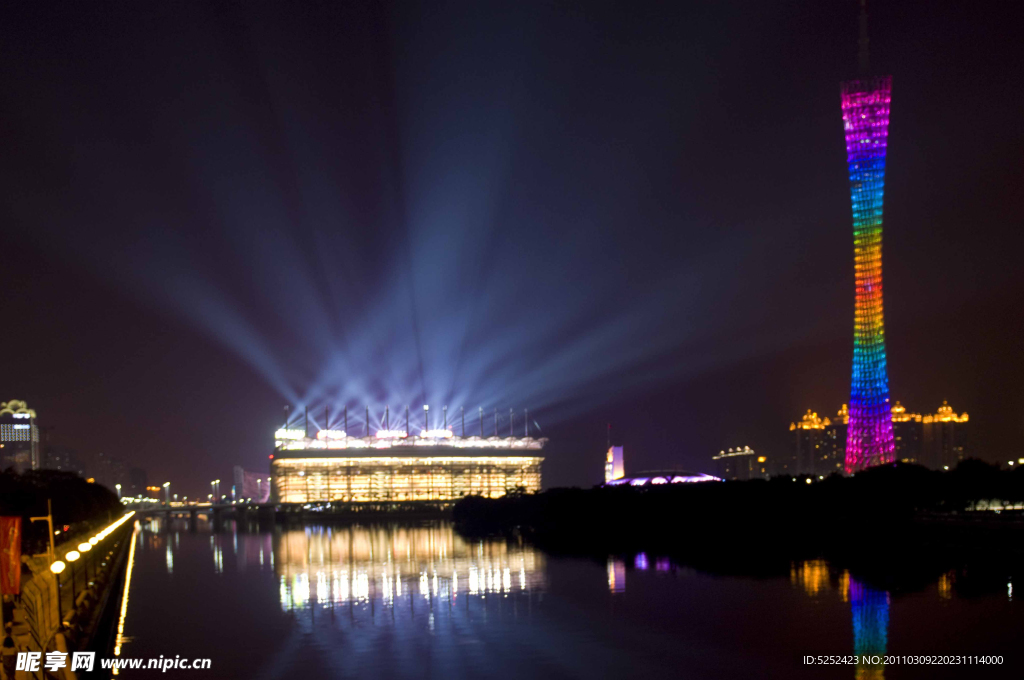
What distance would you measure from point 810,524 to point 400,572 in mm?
37153

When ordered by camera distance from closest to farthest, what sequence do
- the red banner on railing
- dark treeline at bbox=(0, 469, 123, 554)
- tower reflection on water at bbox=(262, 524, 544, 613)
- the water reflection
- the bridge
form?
the red banner on railing, the water reflection, tower reflection on water at bbox=(262, 524, 544, 613), dark treeline at bbox=(0, 469, 123, 554), the bridge

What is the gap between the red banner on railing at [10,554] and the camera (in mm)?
16000

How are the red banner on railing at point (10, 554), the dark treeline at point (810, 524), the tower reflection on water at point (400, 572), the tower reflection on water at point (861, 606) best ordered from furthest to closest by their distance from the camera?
1. the dark treeline at point (810, 524)
2. the tower reflection on water at point (400, 572)
3. the tower reflection on water at point (861, 606)
4. the red banner on railing at point (10, 554)

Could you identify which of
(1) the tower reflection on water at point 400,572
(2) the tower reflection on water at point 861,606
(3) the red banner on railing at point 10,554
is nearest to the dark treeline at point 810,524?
(2) the tower reflection on water at point 861,606

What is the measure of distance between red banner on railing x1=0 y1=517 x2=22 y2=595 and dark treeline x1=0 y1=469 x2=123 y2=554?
186ft

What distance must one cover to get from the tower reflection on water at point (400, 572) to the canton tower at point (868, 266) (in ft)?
101

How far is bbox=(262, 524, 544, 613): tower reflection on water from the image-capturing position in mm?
44125

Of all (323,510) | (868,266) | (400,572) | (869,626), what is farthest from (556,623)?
(323,510)

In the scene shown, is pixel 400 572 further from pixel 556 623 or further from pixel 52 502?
pixel 52 502

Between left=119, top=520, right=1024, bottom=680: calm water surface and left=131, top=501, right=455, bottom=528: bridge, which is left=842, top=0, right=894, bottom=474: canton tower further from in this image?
left=131, top=501, right=455, bottom=528: bridge

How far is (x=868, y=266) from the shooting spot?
83562mm

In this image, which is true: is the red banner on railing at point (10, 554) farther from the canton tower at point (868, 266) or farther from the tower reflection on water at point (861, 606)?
the canton tower at point (868, 266)

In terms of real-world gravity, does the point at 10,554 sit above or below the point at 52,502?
above

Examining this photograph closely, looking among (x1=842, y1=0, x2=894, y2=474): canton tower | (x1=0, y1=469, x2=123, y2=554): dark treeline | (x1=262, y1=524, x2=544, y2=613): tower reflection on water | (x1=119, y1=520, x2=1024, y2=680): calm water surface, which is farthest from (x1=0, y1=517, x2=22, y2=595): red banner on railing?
(x1=842, y1=0, x2=894, y2=474): canton tower
